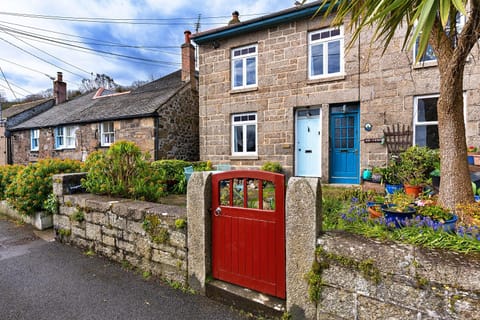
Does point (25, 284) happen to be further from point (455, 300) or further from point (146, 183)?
point (455, 300)

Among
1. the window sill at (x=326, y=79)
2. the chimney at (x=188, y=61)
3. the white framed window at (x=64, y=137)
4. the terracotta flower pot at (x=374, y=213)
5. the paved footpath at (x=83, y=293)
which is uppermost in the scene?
the chimney at (x=188, y=61)

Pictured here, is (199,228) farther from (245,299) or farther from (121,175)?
(121,175)

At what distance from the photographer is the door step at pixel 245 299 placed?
250 centimetres

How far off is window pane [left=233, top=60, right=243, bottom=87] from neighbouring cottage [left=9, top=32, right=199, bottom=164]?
351 cm

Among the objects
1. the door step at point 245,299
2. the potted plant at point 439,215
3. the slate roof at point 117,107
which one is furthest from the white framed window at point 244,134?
the potted plant at point 439,215

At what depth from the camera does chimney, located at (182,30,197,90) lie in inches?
519

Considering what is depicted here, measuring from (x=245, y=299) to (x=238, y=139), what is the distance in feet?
27.2

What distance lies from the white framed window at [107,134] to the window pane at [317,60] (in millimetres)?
9932

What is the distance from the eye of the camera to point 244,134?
1045cm

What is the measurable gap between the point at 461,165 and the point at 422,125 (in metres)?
5.76

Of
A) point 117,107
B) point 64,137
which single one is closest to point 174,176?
point 117,107

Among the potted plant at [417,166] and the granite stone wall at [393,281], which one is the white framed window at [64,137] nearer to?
the potted plant at [417,166]

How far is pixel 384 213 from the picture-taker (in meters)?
2.57

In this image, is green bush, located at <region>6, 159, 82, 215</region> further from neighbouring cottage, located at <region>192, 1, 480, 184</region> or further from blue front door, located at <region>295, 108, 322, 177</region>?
blue front door, located at <region>295, 108, 322, 177</region>
